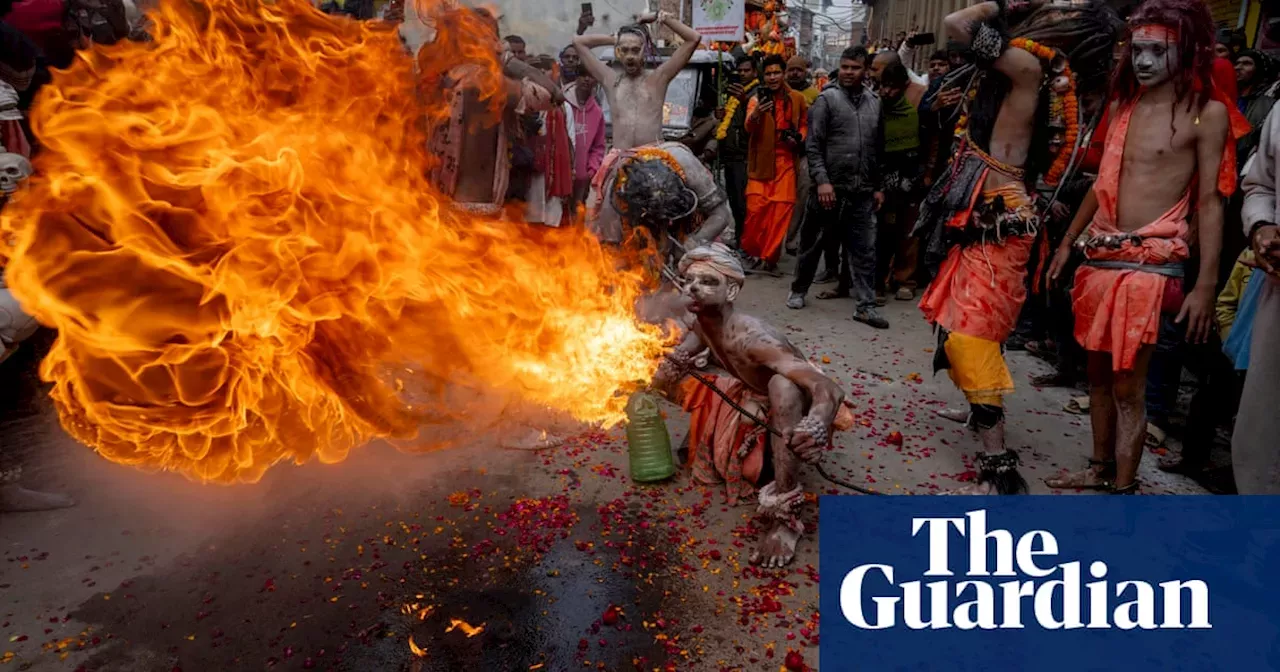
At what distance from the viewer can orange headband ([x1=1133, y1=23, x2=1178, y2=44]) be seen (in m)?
3.99

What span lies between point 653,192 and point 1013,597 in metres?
3.37

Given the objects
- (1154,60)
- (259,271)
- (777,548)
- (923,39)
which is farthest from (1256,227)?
(923,39)

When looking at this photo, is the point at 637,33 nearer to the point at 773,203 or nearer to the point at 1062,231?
the point at 1062,231

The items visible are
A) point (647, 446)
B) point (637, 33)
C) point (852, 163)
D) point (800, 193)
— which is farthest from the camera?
point (800, 193)

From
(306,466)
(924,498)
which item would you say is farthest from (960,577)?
(306,466)

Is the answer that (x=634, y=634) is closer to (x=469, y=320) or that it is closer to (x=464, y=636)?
(x=464, y=636)

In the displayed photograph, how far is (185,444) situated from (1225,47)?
803cm

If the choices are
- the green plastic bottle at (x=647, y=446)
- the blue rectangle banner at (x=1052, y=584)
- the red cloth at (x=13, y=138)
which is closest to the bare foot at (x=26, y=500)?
the red cloth at (x=13, y=138)

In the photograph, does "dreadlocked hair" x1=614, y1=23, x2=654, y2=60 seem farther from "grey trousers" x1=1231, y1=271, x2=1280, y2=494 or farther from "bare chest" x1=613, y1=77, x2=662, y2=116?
"grey trousers" x1=1231, y1=271, x2=1280, y2=494

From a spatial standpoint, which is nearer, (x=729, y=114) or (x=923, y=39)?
(x=923, y=39)

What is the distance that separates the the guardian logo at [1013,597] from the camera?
3.35 m

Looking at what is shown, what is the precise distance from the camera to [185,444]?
394 cm

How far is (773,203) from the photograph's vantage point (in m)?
9.82

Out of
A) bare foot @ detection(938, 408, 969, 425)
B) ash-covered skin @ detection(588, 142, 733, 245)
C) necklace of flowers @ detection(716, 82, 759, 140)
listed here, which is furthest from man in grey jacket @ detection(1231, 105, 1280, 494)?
necklace of flowers @ detection(716, 82, 759, 140)
